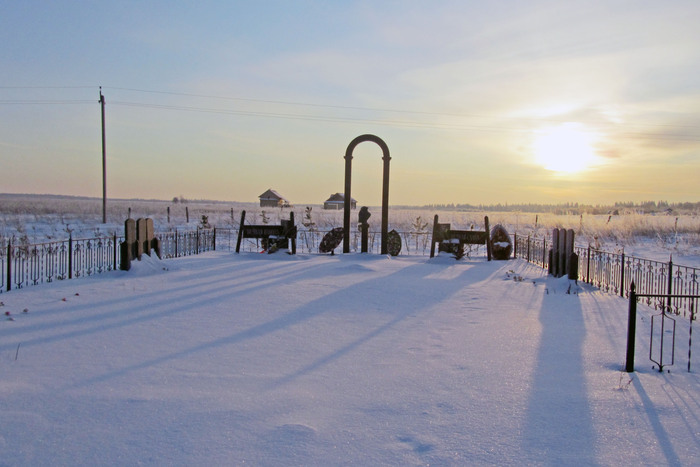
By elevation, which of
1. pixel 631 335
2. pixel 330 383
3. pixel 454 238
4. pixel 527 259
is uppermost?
pixel 454 238

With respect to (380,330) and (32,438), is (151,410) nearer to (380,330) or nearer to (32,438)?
(32,438)

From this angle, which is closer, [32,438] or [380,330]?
[32,438]

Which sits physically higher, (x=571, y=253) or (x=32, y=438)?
Answer: (x=571, y=253)

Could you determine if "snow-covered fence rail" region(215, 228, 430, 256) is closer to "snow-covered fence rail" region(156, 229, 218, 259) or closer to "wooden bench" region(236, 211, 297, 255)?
"snow-covered fence rail" region(156, 229, 218, 259)

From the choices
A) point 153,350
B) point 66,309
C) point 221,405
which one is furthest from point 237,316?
point 221,405

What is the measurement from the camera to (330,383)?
5227 mm

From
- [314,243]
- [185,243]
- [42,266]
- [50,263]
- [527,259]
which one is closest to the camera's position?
[42,266]

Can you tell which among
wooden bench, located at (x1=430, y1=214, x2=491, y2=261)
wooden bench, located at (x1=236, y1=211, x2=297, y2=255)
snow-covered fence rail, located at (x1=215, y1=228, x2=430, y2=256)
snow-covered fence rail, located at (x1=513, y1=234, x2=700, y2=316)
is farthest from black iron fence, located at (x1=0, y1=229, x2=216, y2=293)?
snow-covered fence rail, located at (x1=513, y1=234, x2=700, y2=316)

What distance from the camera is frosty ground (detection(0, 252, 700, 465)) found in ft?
12.5

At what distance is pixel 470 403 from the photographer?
15.5 feet

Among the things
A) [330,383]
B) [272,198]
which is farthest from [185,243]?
[272,198]

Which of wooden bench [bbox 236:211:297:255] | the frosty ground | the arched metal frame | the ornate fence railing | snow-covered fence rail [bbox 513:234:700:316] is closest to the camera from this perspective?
the frosty ground

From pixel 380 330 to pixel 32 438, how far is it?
4.71 m

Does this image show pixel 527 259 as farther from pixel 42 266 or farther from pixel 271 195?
pixel 271 195
